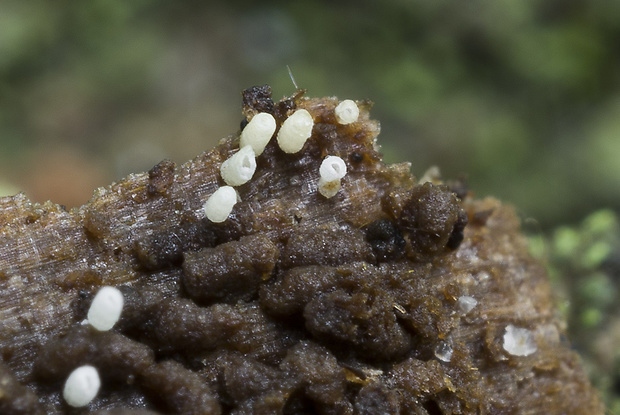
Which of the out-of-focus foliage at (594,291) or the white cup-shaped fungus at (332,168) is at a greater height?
the out-of-focus foliage at (594,291)

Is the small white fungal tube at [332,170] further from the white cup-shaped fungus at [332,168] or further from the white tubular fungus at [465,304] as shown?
the white tubular fungus at [465,304]

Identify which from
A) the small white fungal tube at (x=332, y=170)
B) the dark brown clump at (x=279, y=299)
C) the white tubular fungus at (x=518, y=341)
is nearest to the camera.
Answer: the dark brown clump at (x=279, y=299)

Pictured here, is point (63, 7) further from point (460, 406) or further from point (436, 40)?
point (460, 406)

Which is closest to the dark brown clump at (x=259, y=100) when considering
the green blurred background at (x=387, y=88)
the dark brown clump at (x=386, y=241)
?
the dark brown clump at (x=386, y=241)

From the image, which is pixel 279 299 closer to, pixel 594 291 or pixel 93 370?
pixel 93 370

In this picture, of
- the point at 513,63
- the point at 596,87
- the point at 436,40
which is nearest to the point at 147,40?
the point at 436,40

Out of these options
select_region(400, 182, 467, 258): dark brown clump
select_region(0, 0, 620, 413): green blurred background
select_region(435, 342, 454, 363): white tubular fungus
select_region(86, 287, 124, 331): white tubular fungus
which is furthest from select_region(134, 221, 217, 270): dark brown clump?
select_region(0, 0, 620, 413): green blurred background
